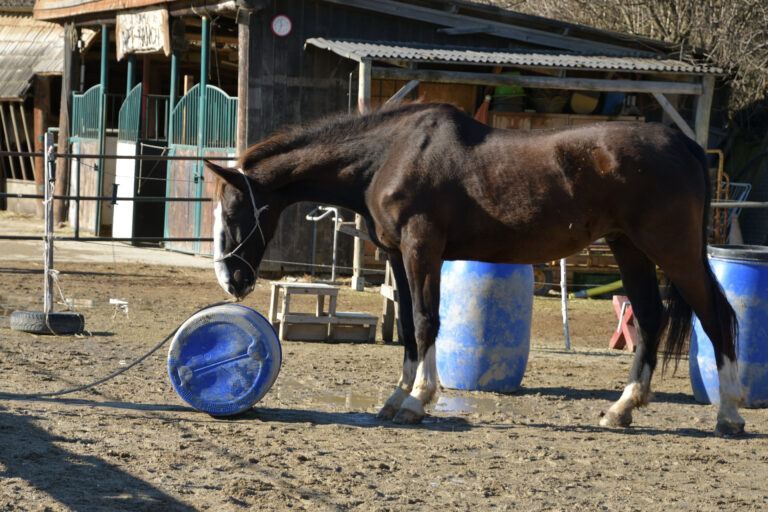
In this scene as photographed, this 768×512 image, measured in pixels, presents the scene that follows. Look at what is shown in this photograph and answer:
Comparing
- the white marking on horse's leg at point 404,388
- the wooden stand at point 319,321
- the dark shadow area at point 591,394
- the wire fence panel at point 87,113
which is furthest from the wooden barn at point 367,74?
the white marking on horse's leg at point 404,388

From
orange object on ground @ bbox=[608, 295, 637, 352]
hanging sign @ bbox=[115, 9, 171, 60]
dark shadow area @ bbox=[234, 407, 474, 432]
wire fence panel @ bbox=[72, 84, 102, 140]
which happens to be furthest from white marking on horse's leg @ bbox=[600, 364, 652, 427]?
wire fence panel @ bbox=[72, 84, 102, 140]

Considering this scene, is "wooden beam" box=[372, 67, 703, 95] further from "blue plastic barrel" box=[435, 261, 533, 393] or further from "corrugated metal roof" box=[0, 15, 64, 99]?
"corrugated metal roof" box=[0, 15, 64, 99]

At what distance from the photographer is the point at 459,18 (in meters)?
13.1

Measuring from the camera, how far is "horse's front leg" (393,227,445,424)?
561 cm

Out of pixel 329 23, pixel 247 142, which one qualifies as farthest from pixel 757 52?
pixel 247 142

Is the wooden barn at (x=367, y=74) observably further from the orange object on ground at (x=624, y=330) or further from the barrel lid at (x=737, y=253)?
the barrel lid at (x=737, y=253)

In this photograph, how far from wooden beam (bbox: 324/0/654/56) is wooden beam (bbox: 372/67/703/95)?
4.09 ft

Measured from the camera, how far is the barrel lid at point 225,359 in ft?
18.0

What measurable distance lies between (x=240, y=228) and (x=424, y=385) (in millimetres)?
1471

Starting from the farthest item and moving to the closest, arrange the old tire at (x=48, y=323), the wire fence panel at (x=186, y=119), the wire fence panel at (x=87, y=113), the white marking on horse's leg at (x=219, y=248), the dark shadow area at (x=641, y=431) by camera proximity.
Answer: the wire fence panel at (x=87, y=113), the wire fence panel at (x=186, y=119), the old tire at (x=48, y=323), the white marking on horse's leg at (x=219, y=248), the dark shadow area at (x=641, y=431)

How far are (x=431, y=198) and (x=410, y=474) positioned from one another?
1.77m

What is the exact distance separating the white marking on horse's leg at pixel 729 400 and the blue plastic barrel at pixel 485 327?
5.20 ft

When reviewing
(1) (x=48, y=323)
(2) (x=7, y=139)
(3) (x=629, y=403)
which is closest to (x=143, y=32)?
(2) (x=7, y=139)

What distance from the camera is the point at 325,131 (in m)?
5.91
